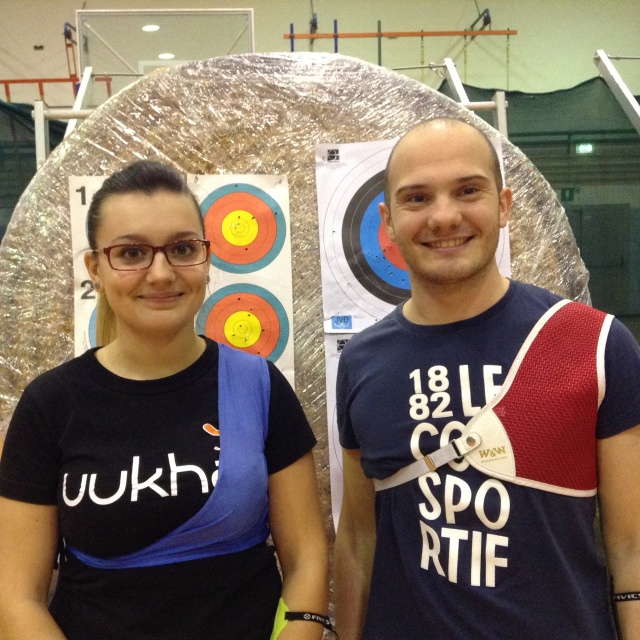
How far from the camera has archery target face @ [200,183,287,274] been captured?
4.45 ft

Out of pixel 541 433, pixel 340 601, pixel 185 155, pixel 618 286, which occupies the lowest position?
pixel 340 601

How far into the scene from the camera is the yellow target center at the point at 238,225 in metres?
1.36

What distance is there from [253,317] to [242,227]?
209 mm

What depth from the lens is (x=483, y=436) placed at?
80 cm

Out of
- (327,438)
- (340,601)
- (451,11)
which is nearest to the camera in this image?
(340,601)

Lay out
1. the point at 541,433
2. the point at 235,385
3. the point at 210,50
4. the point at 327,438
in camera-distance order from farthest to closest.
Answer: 1. the point at 210,50
2. the point at 327,438
3. the point at 235,385
4. the point at 541,433

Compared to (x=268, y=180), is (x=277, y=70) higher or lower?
higher

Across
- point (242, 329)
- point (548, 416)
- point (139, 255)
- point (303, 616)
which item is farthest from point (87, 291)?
point (548, 416)

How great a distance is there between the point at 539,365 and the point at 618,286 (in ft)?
10.4

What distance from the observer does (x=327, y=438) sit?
4.37ft

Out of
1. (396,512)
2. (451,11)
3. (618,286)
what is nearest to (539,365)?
(396,512)

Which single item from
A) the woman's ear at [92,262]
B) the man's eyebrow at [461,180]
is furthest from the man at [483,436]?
the woman's ear at [92,262]

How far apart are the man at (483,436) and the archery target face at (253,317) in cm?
46

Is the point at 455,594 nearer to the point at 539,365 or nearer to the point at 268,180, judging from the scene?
the point at 539,365
